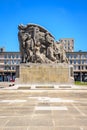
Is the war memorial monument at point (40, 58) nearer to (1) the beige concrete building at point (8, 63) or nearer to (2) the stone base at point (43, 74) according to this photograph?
(2) the stone base at point (43, 74)

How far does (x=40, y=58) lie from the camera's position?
32844 millimetres

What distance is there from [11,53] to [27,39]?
261 ft

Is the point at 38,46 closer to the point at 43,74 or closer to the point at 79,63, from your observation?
the point at 43,74

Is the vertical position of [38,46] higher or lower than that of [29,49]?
higher

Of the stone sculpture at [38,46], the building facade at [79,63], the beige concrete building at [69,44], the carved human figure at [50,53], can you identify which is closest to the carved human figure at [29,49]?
the stone sculpture at [38,46]

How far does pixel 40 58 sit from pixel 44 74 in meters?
2.23

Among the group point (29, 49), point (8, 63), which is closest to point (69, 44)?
point (8, 63)

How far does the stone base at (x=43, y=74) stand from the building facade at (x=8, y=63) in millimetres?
80235

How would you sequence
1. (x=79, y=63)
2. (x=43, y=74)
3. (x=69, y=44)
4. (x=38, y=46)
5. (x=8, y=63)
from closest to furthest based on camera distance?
(x=43, y=74), (x=38, y=46), (x=8, y=63), (x=79, y=63), (x=69, y=44)

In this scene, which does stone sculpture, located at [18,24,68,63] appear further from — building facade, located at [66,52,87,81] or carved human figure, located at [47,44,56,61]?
building facade, located at [66,52,87,81]

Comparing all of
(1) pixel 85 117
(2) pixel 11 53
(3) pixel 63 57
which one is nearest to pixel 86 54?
(2) pixel 11 53

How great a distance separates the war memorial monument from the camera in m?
32.3

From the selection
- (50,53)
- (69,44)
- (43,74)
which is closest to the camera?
(43,74)

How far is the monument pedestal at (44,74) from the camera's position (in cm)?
3228
